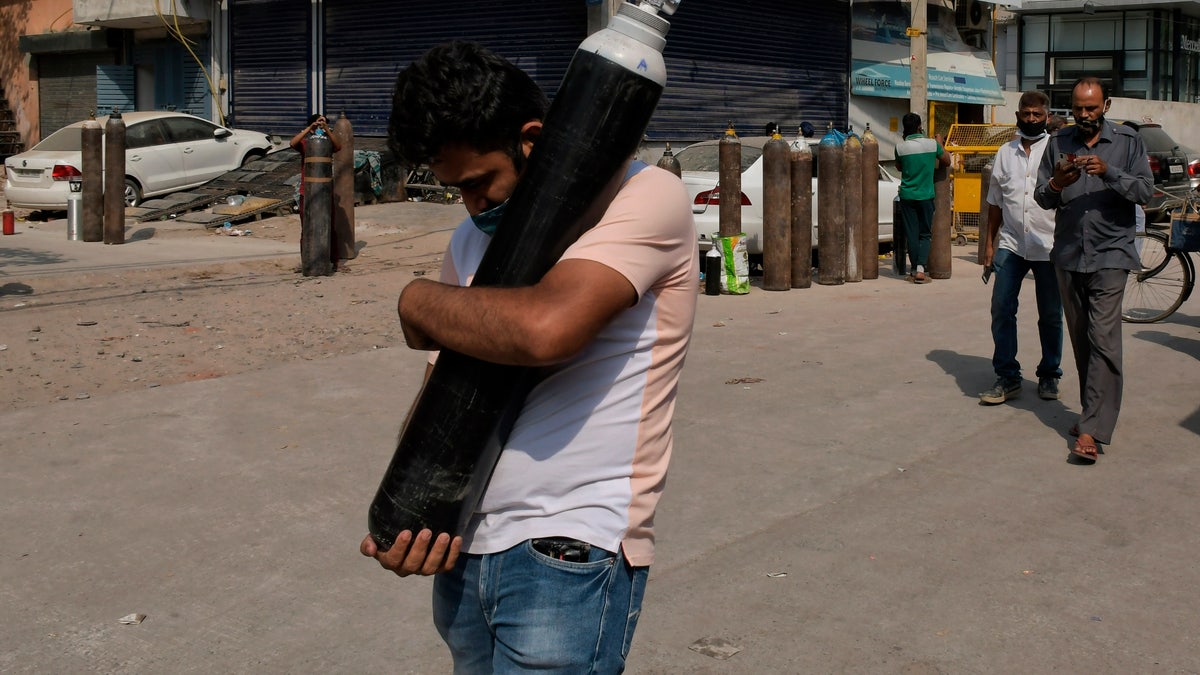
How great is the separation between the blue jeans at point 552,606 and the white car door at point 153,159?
17.9 metres

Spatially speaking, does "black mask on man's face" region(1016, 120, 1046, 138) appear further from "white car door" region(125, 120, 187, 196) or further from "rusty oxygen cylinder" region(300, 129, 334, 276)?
"white car door" region(125, 120, 187, 196)

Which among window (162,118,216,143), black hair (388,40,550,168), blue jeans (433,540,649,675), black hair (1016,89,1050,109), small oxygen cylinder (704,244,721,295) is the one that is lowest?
blue jeans (433,540,649,675)

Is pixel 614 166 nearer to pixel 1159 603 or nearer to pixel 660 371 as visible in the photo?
pixel 660 371

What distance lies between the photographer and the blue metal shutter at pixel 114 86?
25719 mm

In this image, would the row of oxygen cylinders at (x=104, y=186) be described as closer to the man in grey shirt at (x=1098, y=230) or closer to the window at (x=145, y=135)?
the window at (x=145, y=135)

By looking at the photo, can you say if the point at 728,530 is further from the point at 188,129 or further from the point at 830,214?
the point at 188,129

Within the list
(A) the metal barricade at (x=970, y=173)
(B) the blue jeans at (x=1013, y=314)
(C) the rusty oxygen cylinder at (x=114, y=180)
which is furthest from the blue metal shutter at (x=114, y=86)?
(B) the blue jeans at (x=1013, y=314)

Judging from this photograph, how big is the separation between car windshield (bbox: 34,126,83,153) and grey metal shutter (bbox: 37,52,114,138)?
8.18 m

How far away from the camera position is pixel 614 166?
1.95m

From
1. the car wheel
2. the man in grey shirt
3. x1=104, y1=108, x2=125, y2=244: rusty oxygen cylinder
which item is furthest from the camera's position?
the car wheel

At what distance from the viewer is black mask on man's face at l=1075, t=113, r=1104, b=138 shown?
624cm

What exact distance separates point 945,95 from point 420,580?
22.7 meters

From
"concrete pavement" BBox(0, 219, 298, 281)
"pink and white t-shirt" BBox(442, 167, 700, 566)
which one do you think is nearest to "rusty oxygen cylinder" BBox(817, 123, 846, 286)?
"concrete pavement" BBox(0, 219, 298, 281)

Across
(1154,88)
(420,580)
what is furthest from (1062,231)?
(1154,88)
